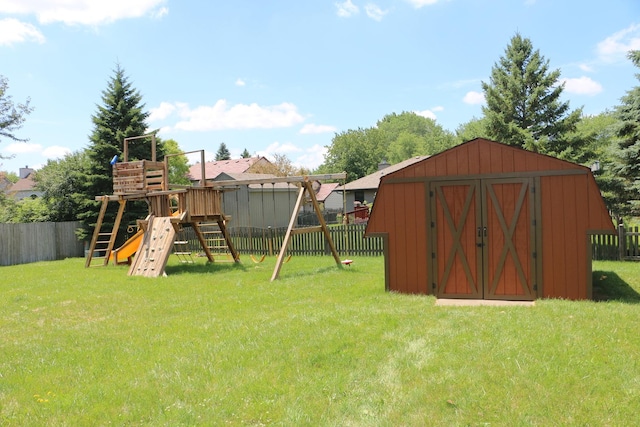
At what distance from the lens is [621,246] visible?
14.2 meters

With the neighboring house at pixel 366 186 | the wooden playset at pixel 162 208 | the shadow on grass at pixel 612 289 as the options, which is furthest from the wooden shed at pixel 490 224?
the neighboring house at pixel 366 186

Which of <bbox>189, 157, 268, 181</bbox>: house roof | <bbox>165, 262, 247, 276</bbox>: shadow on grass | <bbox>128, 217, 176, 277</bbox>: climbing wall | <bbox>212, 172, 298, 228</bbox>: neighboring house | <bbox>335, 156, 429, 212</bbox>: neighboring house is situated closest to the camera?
<bbox>128, 217, 176, 277</bbox>: climbing wall

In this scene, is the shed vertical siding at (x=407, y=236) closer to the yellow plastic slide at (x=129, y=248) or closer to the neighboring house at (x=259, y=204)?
the yellow plastic slide at (x=129, y=248)

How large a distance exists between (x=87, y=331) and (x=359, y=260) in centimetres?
956

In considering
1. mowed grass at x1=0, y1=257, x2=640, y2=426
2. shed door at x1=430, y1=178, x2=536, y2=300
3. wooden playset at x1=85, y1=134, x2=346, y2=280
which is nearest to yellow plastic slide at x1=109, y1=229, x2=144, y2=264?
wooden playset at x1=85, y1=134, x2=346, y2=280

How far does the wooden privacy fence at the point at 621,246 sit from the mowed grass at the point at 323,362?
5339mm

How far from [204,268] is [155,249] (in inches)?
62.6

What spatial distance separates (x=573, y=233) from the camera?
834 centimetres

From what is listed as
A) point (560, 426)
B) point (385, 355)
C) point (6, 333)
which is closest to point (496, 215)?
point (385, 355)

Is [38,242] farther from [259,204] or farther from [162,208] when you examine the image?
[259,204]

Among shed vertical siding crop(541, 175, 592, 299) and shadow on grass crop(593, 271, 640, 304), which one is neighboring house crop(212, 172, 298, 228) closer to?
shadow on grass crop(593, 271, 640, 304)

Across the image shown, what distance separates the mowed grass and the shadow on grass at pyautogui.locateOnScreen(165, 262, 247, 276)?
→ 5.08m

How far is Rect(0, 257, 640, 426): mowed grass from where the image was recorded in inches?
170

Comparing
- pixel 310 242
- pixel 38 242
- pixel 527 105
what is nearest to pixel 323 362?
pixel 310 242
